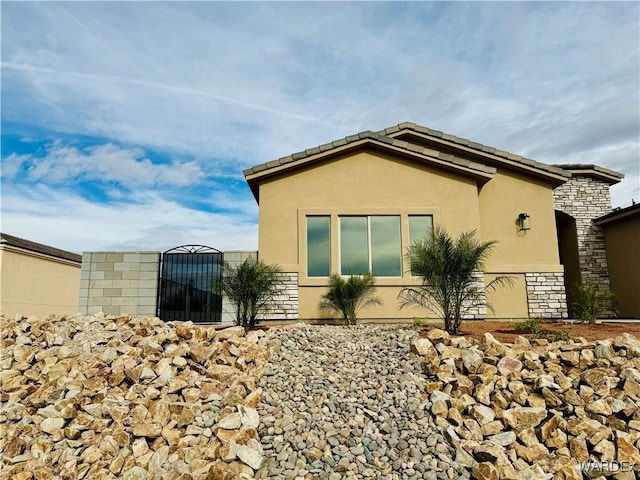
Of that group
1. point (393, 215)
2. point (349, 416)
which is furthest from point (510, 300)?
point (349, 416)

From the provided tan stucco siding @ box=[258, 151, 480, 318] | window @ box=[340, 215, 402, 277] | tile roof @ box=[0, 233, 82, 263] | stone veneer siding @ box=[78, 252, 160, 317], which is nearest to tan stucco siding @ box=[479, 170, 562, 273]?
tan stucco siding @ box=[258, 151, 480, 318]

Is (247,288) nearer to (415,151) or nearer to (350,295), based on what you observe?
(350,295)

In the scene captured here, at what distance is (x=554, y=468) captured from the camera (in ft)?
12.6

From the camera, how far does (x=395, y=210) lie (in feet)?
33.3

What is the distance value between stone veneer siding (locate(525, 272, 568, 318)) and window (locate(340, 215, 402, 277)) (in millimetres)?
3303

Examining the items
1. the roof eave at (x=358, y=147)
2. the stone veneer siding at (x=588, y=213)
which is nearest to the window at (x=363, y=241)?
the roof eave at (x=358, y=147)

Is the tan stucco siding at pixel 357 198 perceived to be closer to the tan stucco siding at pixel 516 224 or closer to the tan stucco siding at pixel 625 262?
the tan stucco siding at pixel 516 224

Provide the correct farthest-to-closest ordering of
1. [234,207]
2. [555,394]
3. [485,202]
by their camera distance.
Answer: [234,207]
[485,202]
[555,394]

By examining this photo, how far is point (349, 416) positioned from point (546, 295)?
7.68 metres

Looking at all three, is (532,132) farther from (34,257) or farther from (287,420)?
(34,257)

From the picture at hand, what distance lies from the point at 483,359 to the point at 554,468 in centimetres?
162

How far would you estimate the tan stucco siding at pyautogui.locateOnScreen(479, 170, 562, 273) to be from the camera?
33.9 ft

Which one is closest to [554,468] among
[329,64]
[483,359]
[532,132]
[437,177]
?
[483,359]

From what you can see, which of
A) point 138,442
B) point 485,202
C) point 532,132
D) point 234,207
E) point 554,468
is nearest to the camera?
point 554,468
